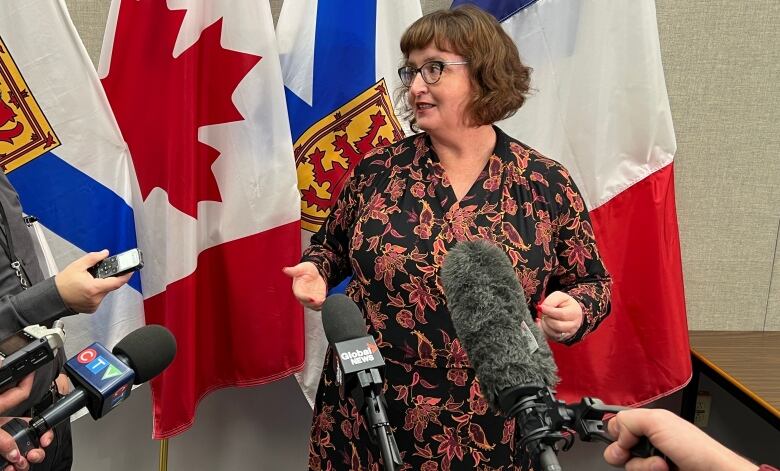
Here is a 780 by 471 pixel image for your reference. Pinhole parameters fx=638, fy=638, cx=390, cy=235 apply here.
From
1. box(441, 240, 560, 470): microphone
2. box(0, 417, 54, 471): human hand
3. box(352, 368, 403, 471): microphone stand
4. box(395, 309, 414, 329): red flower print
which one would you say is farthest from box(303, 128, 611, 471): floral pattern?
box(0, 417, 54, 471): human hand

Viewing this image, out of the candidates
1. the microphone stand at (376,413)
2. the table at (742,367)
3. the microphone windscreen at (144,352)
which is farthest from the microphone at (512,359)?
the table at (742,367)

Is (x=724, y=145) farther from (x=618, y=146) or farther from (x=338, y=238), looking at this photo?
(x=338, y=238)

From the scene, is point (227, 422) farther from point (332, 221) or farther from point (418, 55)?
point (418, 55)

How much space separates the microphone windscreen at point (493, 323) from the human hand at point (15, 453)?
0.50 meters

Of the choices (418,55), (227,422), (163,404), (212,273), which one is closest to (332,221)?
(418,55)

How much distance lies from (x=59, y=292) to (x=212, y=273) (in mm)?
870

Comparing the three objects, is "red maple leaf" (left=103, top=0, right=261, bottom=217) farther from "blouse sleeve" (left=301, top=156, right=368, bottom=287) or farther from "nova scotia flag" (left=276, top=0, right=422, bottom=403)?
"blouse sleeve" (left=301, top=156, right=368, bottom=287)

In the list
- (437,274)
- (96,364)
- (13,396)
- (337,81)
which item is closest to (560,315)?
(437,274)

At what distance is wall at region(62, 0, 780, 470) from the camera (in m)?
2.02

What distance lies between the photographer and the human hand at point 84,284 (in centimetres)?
101

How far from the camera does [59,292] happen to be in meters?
1.03

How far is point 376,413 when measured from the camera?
703mm

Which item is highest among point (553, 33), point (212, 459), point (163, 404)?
point (553, 33)

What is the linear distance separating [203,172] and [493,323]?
4.01 ft
